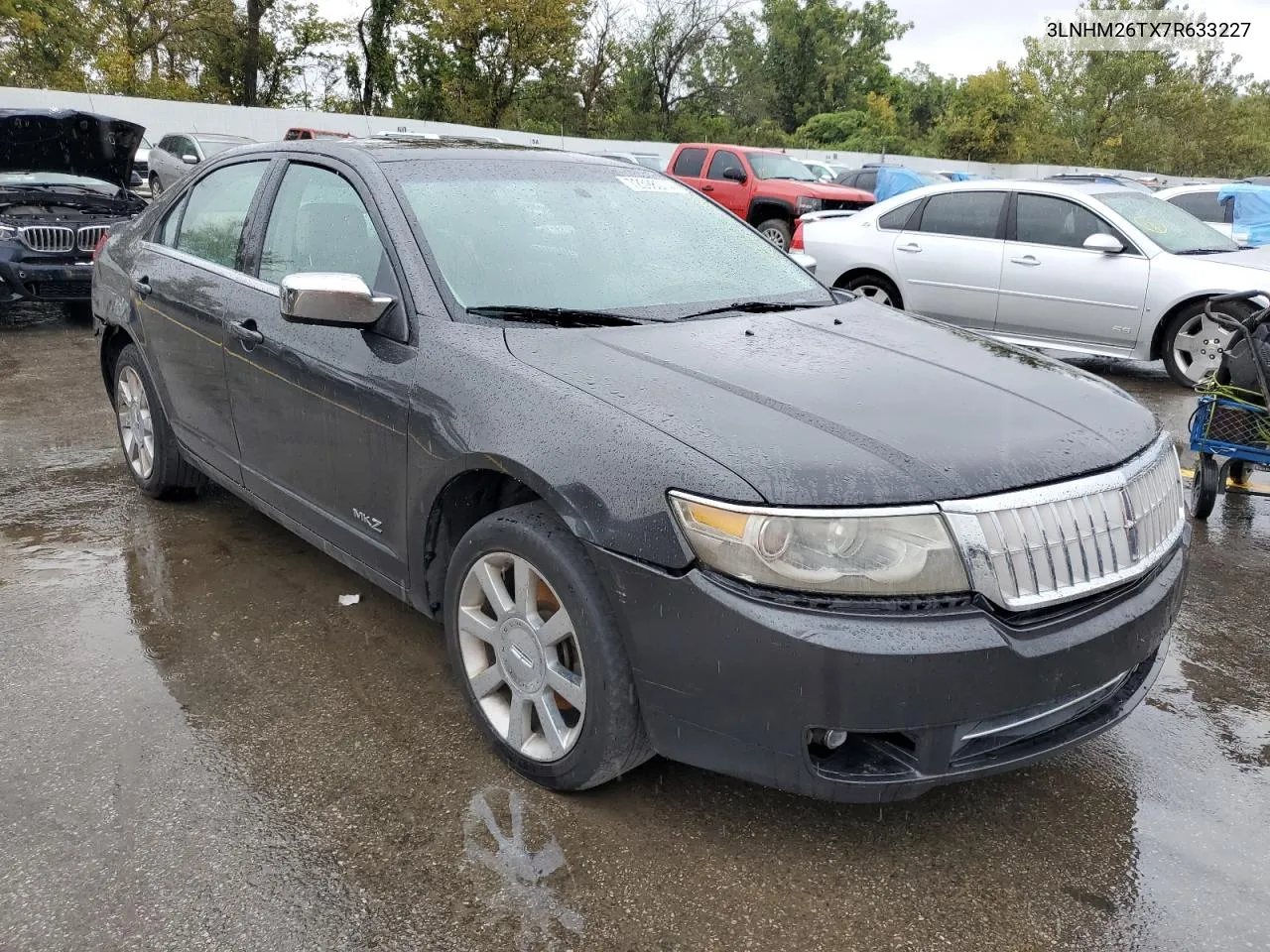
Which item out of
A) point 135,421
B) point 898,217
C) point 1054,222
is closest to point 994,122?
point 898,217

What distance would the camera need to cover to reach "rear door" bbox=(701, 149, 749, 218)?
1636 cm

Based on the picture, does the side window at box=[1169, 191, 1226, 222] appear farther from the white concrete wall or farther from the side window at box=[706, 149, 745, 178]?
the white concrete wall

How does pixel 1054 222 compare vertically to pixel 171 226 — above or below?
above

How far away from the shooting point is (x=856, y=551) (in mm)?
2137

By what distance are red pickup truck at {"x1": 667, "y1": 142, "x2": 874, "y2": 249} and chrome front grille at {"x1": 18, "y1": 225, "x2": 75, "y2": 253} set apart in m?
9.11

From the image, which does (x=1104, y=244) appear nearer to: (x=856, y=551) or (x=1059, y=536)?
(x=1059, y=536)

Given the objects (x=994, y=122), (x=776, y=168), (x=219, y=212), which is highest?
(x=994, y=122)

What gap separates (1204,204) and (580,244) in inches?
567

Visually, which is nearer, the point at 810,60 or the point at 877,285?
the point at 877,285

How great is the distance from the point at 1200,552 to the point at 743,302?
8.50ft

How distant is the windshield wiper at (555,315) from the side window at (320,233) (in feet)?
1.10

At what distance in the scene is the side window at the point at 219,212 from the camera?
3.93 m

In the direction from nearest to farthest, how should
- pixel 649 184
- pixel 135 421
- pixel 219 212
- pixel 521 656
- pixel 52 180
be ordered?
pixel 521 656 → pixel 649 184 → pixel 219 212 → pixel 135 421 → pixel 52 180

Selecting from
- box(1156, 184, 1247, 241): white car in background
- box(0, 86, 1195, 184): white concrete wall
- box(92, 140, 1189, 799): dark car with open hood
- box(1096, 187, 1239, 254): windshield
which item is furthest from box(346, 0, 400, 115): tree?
box(92, 140, 1189, 799): dark car with open hood
